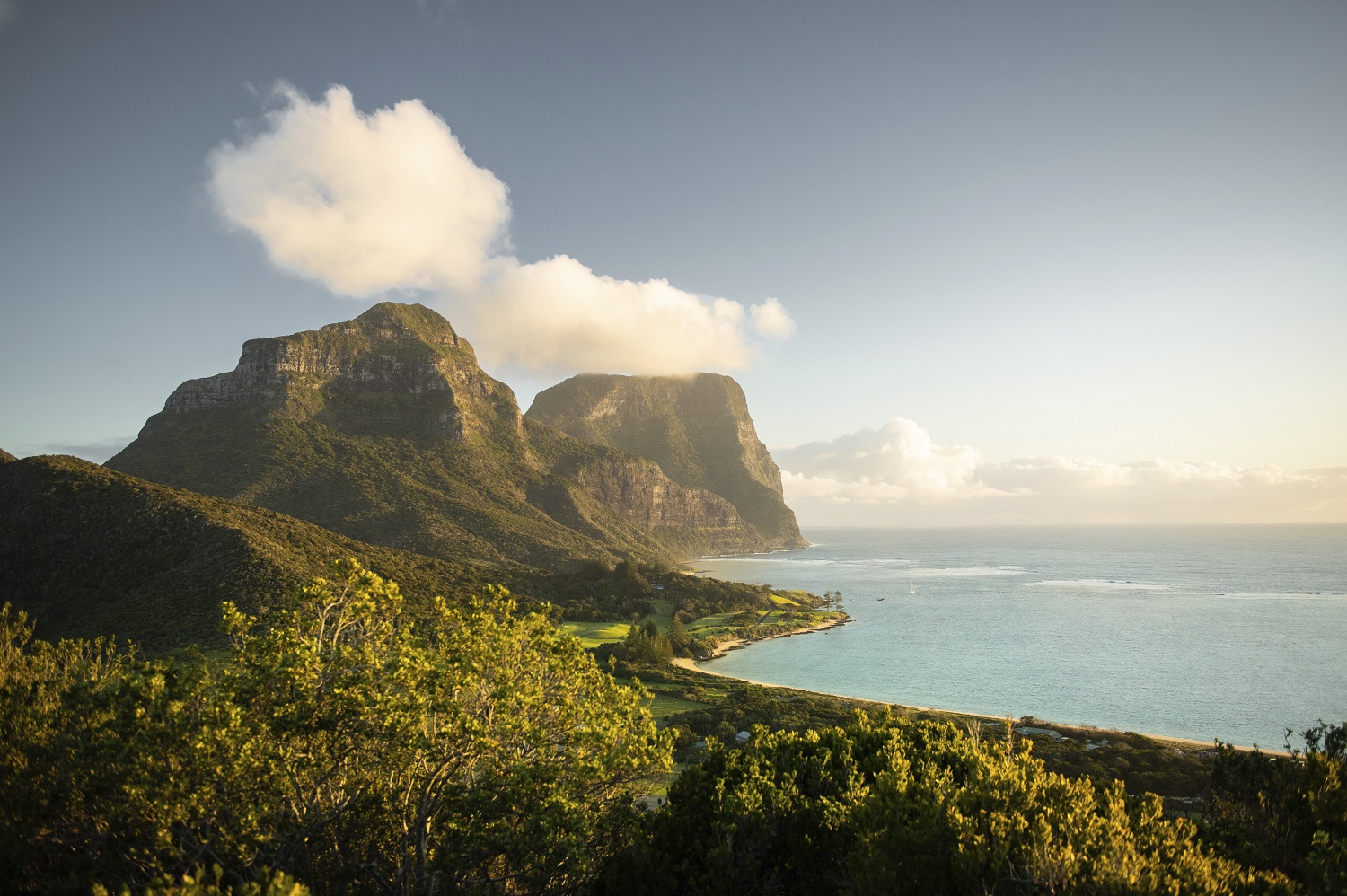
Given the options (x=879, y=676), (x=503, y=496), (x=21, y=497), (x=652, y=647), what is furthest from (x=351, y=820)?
(x=503, y=496)

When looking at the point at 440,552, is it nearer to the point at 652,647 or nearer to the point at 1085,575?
the point at 652,647

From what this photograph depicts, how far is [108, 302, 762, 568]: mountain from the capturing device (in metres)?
97.1

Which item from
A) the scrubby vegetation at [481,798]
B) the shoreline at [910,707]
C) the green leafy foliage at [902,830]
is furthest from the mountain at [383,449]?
the green leafy foliage at [902,830]

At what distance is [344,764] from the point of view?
1161cm

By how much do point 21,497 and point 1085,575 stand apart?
595 feet

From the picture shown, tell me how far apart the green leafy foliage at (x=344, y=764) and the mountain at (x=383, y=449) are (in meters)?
83.5

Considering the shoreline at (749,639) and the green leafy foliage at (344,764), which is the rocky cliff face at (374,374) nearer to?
the shoreline at (749,639)

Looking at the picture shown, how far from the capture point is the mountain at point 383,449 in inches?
3821

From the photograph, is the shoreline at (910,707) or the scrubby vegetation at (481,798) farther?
the shoreline at (910,707)

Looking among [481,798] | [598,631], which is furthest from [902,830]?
[598,631]

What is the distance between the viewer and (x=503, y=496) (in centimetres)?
12694

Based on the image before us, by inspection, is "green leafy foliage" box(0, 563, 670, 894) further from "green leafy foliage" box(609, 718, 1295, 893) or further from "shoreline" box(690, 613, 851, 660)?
"shoreline" box(690, 613, 851, 660)

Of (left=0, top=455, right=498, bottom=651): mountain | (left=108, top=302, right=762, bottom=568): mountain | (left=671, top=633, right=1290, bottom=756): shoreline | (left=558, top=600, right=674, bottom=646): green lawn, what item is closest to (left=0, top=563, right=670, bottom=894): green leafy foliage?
(left=671, top=633, right=1290, bottom=756): shoreline

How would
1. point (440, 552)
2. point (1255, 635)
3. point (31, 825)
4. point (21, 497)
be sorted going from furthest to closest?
point (440, 552) < point (1255, 635) < point (21, 497) < point (31, 825)
